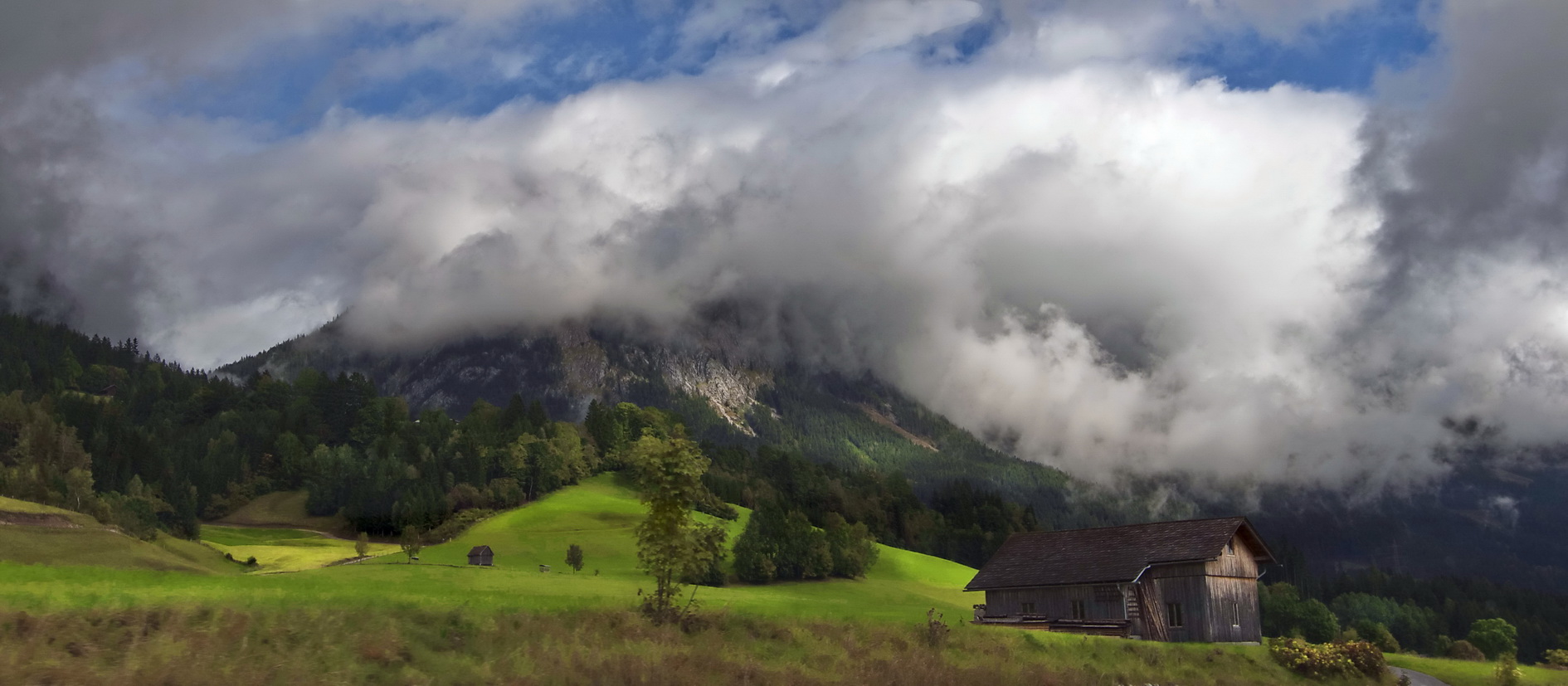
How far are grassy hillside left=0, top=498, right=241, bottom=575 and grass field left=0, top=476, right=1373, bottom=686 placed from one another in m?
30.4

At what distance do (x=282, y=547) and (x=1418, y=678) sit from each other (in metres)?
123

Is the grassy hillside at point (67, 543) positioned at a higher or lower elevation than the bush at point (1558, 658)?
higher

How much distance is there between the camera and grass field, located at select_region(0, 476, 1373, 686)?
1090 inches

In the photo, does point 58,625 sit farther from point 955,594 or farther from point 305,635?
point 955,594

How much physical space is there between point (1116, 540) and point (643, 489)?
42.5m

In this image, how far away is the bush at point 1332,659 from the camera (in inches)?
2314

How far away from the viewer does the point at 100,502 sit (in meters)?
130

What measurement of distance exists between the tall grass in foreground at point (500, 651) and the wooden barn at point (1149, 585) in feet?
55.2

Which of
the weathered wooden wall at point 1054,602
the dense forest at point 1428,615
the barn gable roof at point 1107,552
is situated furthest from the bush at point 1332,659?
the dense forest at point 1428,615

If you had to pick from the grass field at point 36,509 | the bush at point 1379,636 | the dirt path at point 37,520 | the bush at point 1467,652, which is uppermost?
the grass field at point 36,509

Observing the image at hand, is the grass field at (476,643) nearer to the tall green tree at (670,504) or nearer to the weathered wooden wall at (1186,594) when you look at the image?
the tall green tree at (670,504)

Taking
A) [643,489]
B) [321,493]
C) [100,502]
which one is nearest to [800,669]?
[643,489]

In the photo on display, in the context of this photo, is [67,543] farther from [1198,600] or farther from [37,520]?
[1198,600]

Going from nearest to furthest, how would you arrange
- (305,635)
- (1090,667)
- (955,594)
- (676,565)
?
(305,635), (676,565), (1090,667), (955,594)
